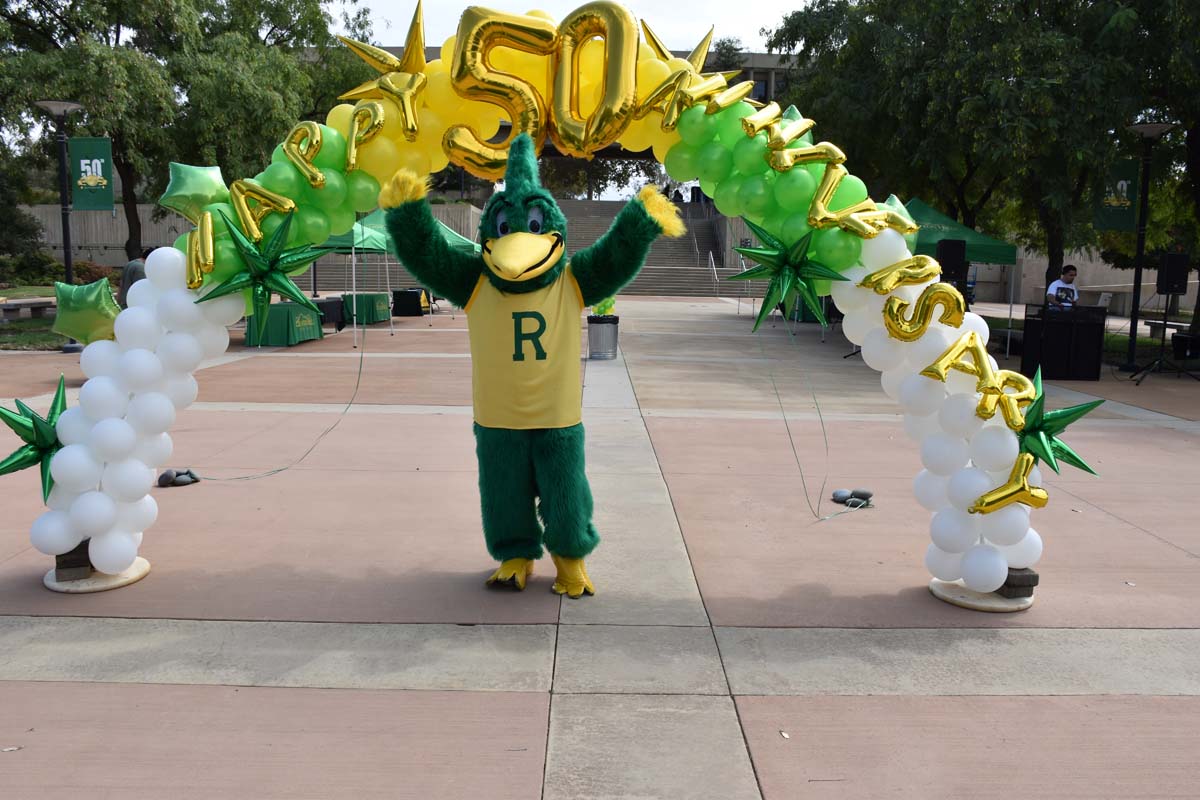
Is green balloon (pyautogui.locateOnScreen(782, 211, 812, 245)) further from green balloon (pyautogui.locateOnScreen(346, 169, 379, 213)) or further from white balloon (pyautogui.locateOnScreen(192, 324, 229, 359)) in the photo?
white balloon (pyautogui.locateOnScreen(192, 324, 229, 359))

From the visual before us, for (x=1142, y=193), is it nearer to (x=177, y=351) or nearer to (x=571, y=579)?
(x=571, y=579)

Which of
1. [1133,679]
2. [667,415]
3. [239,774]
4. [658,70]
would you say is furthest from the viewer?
[667,415]

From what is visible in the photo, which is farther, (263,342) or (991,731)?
(263,342)

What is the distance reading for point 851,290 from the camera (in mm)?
4684

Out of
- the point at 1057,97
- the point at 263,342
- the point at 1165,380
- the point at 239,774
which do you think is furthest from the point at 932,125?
the point at 239,774

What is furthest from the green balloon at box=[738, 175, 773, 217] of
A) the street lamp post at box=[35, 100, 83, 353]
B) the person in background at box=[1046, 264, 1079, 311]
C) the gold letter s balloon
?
the street lamp post at box=[35, 100, 83, 353]

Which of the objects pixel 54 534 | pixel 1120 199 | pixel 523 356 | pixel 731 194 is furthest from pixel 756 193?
pixel 1120 199

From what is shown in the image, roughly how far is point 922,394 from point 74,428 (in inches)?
167

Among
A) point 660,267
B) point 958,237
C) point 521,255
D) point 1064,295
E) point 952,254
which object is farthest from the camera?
point 660,267

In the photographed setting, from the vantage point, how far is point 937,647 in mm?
4219

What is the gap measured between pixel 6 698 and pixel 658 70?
3.99 meters

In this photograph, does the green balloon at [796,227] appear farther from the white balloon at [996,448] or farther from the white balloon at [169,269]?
the white balloon at [169,269]

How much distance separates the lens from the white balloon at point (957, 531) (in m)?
4.58

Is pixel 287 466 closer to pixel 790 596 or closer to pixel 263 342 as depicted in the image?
pixel 790 596
